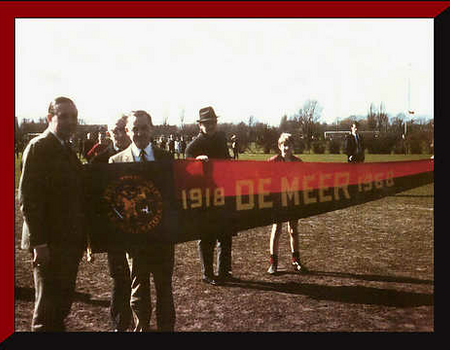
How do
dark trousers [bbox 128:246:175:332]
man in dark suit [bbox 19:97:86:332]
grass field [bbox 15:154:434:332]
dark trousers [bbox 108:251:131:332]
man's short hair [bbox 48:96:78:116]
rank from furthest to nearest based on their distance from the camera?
grass field [bbox 15:154:434:332]
dark trousers [bbox 108:251:131:332]
dark trousers [bbox 128:246:175:332]
man's short hair [bbox 48:96:78:116]
man in dark suit [bbox 19:97:86:332]

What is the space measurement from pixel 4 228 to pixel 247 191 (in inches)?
94.1

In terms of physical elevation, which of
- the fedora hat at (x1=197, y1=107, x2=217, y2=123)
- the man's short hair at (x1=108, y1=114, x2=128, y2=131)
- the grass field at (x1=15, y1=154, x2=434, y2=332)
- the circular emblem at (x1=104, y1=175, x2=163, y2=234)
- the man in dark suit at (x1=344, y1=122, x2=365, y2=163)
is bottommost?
the grass field at (x1=15, y1=154, x2=434, y2=332)

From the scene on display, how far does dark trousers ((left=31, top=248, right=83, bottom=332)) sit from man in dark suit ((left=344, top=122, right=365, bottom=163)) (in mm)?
3696

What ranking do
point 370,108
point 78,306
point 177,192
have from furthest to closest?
1. point 370,108
2. point 78,306
3. point 177,192

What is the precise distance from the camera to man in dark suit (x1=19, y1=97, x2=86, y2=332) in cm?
280

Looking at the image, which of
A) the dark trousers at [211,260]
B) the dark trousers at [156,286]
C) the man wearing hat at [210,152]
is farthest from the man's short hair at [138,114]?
the dark trousers at [211,260]

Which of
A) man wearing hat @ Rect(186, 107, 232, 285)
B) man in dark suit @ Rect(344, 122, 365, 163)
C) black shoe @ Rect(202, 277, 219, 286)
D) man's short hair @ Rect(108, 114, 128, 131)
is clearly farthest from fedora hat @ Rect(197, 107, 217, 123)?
man in dark suit @ Rect(344, 122, 365, 163)

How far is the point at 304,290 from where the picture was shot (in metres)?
4.48

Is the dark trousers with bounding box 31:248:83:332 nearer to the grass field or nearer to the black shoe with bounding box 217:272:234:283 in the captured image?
the grass field

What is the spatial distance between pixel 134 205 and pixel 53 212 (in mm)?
753

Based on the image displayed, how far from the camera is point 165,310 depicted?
3.15m

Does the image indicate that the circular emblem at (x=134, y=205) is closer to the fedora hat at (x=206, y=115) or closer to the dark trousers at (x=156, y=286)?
the dark trousers at (x=156, y=286)

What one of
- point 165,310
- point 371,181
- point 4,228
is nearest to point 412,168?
point 371,181

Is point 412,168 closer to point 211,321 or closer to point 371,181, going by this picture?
point 371,181
